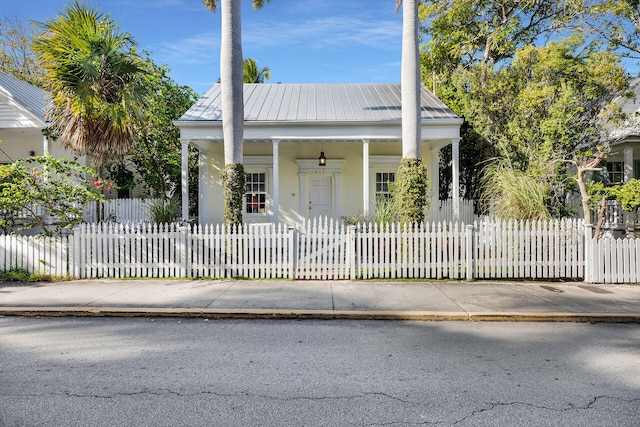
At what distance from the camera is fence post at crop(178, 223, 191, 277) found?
8.57m

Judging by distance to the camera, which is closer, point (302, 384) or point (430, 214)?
point (302, 384)

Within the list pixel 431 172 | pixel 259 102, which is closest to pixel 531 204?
pixel 431 172

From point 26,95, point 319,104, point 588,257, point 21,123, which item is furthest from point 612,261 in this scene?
point 26,95

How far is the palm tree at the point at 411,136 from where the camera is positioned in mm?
9523

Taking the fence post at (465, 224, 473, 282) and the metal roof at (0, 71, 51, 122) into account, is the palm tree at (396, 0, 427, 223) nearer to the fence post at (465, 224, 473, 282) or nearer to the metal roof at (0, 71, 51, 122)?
the fence post at (465, 224, 473, 282)

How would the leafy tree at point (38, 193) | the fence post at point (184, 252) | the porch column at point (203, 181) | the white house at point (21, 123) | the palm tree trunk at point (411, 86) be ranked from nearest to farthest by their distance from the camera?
the fence post at point (184, 252) → the leafy tree at point (38, 193) → the palm tree trunk at point (411, 86) → the white house at point (21, 123) → the porch column at point (203, 181)

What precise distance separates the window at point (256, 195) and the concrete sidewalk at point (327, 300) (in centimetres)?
684

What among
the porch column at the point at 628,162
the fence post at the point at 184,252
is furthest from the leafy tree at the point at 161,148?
the porch column at the point at 628,162

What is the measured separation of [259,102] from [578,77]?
1030cm

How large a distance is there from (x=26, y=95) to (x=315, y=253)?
1332 cm

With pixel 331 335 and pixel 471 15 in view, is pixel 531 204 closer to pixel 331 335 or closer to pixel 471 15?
pixel 331 335

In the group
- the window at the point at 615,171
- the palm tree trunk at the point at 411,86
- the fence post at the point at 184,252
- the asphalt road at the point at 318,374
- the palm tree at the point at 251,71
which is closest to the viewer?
the asphalt road at the point at 318,374

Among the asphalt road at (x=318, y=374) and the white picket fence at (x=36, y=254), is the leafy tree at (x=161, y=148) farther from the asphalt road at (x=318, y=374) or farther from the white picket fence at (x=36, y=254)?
the asphalt road at (x=318, y=374)

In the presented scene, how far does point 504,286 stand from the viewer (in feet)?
26.3
